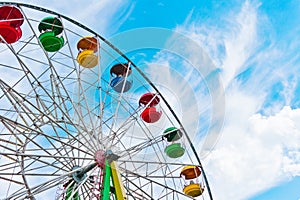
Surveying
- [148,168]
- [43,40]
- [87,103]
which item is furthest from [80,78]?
[148,168]

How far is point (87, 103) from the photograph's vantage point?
35.2ft

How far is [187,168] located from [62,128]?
157 inches

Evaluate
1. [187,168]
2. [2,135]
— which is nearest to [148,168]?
[187,168]

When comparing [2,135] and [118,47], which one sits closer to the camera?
[2,135]

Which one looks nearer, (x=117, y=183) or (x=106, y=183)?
(x=106, y=183)

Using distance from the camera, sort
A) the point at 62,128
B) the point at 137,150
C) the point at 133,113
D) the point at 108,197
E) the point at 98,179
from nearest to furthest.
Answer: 1. the point at 108,197
2. the point at 98,179
3. the point at 62,128
4. the point at 137,150
5. the point at 133,113

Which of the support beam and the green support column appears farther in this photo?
the support beam

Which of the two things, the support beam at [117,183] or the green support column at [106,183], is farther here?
the support beam at [117,183]

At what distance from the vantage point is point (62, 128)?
399 inches

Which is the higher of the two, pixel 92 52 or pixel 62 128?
pixel 92 52

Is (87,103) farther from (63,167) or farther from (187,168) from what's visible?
(187,168)

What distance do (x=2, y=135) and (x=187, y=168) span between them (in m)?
5.32

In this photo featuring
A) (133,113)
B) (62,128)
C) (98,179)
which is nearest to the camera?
(98,179)

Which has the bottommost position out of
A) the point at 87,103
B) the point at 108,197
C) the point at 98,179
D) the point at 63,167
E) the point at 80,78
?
the point at 108,197
